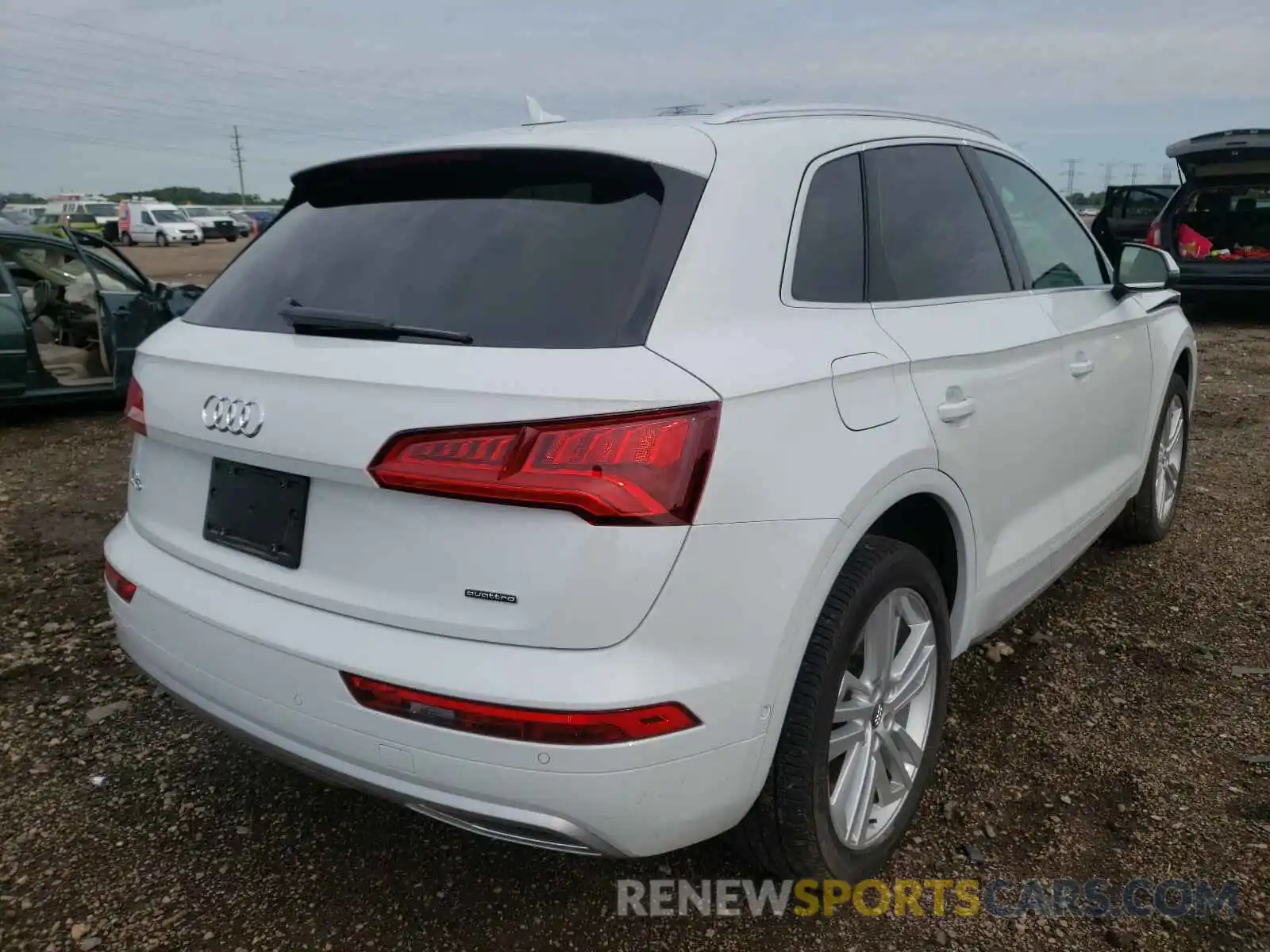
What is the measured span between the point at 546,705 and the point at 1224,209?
41.6 feet

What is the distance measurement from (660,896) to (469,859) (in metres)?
0.48

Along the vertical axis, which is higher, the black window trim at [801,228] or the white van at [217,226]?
the black window trim at [801,228]

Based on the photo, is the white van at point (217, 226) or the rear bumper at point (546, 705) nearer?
the rear bumper at point (546, 705)

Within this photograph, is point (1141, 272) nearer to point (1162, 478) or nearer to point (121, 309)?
point (1162, 478)

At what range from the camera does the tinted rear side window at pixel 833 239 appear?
2.19 meters

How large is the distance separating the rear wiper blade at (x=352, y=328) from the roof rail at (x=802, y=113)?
0.80m

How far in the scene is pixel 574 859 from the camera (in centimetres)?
249

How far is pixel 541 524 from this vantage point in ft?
5.60

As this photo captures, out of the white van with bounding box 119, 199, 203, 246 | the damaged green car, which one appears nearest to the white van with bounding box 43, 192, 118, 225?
the white van with bounding box 119, 199, 203, 246

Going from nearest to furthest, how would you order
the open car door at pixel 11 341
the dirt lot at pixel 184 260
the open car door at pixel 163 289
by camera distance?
the open car door at pixel 11 341, the open car door at pixel 163 289, the dirt lot at pixel 184 260

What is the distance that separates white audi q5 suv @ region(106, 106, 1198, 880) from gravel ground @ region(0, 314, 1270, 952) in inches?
13.2

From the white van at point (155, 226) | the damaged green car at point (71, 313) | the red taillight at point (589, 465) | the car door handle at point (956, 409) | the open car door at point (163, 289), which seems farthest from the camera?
the white van at point (155, 226)

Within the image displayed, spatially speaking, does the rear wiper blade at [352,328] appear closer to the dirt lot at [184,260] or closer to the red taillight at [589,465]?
the red taillight at [589,465]

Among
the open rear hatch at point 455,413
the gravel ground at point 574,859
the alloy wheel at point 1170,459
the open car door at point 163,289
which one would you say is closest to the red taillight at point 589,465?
the open rear hatch at point 455,413
